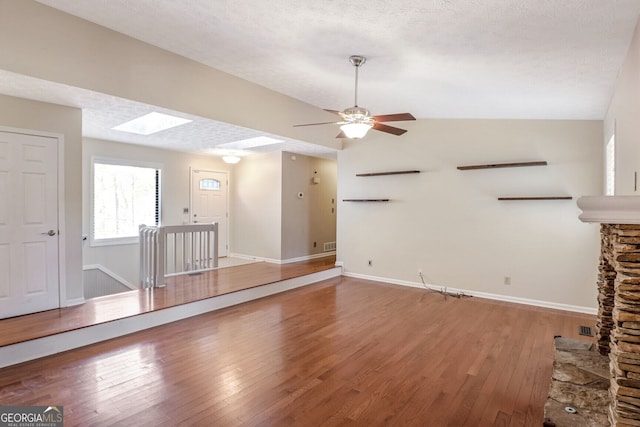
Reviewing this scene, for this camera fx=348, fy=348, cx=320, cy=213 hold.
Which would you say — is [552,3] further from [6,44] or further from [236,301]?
[236,301]

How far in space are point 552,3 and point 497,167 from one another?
137 inches

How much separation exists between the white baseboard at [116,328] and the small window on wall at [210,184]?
339 cm

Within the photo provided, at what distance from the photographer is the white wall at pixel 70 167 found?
12.9 feet


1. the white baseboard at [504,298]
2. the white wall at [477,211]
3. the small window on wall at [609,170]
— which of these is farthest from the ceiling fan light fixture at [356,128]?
the white baseboard at [504,298]

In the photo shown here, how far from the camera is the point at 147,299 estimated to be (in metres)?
4.57

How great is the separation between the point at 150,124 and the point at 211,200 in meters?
2.76

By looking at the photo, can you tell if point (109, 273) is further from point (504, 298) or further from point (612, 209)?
point (612, 209)

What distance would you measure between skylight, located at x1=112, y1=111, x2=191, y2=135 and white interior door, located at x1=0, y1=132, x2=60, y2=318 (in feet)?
4.49

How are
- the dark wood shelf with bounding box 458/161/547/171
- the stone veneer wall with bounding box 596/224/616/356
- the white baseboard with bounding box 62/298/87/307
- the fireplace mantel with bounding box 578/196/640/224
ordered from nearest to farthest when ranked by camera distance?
the fireplace mantel with bounding box 578/196/640/224 → the stone veneer wall with bounding box 596/224/616/356 → the white baseboard with bounding box 62/298/87/307 → the dark wood shelf with bounding box 458/161/547/171

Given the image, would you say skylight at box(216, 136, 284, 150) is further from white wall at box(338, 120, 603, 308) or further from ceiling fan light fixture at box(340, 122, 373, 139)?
ceiling fan light fixture at box(340, 122, 373, 139)

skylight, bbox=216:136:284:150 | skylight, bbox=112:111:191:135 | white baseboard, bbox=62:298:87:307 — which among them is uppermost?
skylight, bbox=112:111:191:135

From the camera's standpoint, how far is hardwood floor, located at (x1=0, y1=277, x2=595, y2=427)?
2428 millimetres

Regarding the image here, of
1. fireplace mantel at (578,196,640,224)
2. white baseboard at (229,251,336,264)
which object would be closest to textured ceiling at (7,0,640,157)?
fireplace mantel at (578,196,640,224)

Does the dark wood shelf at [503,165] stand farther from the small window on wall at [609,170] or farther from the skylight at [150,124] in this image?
the skylight at [150,124]
